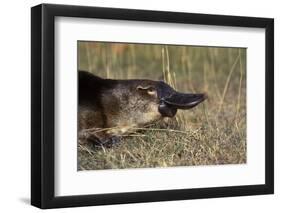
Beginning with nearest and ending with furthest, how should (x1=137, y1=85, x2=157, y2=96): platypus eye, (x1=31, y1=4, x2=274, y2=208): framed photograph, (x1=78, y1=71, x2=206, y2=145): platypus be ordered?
(x1=31, y1=4, x2=274, y2=208): framed photograph < (x1=78, y1=71, x2=206, y2=145): platypus < (x1=137, y1=85, x2=157, y2=96): platypus eye

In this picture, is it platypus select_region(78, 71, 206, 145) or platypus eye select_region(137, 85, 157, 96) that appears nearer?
platypus select_region(78, 71, 206, 145)

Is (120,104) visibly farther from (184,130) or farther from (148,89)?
(184,130)

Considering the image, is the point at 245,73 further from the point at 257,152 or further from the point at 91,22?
the point at 91,22

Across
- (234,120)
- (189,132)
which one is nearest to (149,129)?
(189,132)

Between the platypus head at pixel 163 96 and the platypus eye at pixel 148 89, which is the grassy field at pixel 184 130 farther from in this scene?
the platypus eye at pixel 148 89

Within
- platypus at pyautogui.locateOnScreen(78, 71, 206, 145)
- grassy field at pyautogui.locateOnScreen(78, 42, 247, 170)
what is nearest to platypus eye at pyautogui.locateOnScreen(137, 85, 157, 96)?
platypus at pyautogui.locateOnScreen(78, 71, 206, 145)

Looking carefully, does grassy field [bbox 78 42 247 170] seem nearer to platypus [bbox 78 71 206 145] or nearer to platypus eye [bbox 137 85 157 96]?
platypus [bbox 78 71 206 145]

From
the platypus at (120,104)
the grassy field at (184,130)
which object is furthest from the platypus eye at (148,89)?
the grassy field at (184,130)
